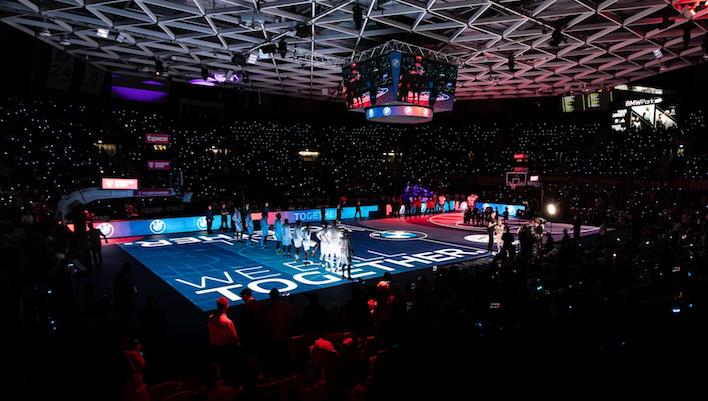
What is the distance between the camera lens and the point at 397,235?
21.9 meters

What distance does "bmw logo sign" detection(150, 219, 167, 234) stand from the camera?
2184 cm

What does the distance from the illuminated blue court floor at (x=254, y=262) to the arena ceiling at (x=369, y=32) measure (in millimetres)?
8709

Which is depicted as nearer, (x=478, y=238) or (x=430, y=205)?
(x=478, y=238)

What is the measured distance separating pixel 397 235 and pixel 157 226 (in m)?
13.1

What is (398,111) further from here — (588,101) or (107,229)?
(588,101)

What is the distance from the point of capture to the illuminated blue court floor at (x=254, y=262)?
12.0 m

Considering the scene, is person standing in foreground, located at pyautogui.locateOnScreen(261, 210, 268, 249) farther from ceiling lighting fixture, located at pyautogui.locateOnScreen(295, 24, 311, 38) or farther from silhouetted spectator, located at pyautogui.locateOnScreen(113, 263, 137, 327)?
silhouetted spectator, located at pyautogui.locateOnScreen(113, 263, 137, 327)

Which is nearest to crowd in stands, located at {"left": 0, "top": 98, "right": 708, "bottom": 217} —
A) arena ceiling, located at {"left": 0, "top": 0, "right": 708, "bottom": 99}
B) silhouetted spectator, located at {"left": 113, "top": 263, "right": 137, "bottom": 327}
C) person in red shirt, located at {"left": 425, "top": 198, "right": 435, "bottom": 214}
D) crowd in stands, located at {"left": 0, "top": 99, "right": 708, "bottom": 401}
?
crowd in stands, located at {"left": 0, "top": 99, "right": 708, "bottom": 401}

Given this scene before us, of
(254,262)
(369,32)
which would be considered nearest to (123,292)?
(254,262)

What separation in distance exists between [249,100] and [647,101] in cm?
3273

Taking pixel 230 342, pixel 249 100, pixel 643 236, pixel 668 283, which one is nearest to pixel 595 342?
pixel 668 283

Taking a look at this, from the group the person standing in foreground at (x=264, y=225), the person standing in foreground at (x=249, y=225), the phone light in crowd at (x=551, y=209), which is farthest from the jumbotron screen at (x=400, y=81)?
the phone light in crowd at (x=551, y=209)

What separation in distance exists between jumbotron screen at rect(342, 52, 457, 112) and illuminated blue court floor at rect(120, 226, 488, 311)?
280 inches

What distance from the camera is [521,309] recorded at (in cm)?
640
